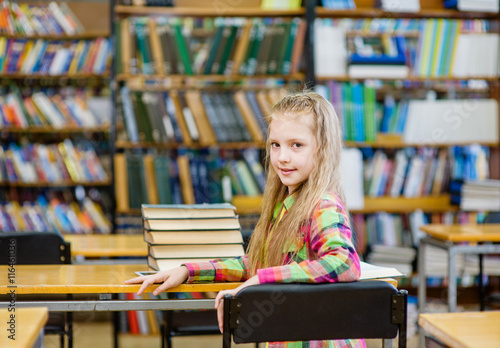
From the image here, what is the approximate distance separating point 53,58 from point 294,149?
3297 millimetres

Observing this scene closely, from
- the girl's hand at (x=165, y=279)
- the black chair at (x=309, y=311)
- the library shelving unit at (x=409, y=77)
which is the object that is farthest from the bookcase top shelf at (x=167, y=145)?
the black chair at (x=309, y=311)

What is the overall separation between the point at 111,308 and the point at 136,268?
324 millimetres

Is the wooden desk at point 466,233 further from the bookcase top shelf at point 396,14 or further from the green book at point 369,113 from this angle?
the bookcase top shelf at point 396,14

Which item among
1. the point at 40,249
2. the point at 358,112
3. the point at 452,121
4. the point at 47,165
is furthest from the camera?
the point at 47,165

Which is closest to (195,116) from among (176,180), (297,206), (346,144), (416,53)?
(176,180)

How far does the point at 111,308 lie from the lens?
151 centimetres

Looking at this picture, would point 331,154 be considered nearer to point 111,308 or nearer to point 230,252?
point 230,252

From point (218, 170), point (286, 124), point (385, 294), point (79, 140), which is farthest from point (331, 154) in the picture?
point (79, 140)

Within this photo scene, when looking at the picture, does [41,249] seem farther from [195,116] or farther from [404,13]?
[404,13]

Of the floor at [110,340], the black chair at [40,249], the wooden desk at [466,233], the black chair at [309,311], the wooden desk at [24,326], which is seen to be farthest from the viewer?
the floor at [110,340]

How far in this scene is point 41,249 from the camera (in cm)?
221

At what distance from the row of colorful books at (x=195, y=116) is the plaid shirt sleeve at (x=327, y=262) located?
8.44 ft

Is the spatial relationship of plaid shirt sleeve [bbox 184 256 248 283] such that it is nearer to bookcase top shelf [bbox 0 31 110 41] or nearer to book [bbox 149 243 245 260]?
book [bbox 149 243 245 260]

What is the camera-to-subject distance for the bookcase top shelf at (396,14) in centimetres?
407
